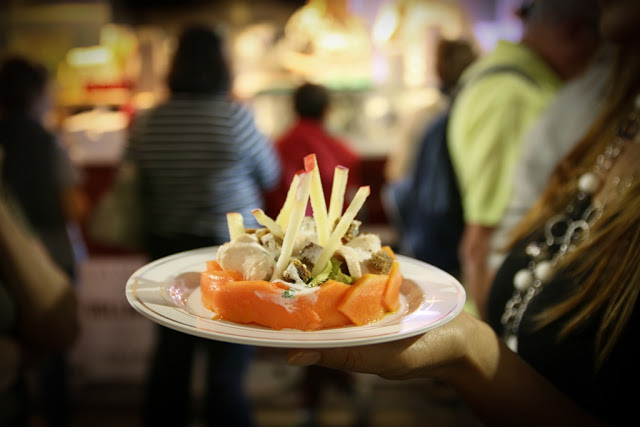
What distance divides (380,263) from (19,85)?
261 cm

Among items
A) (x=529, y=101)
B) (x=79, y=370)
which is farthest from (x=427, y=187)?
(x=79, y=370)

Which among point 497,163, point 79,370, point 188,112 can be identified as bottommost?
point 79,370

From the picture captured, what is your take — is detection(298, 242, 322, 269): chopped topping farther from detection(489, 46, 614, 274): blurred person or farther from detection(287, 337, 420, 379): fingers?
detection(489, 46, 614, 274): blurred person

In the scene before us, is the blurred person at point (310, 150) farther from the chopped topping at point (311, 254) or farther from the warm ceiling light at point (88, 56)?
the warm ceiling light at point (88, 56)

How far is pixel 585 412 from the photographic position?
991 mm

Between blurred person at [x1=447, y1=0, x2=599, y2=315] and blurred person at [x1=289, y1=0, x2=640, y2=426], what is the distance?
82cm

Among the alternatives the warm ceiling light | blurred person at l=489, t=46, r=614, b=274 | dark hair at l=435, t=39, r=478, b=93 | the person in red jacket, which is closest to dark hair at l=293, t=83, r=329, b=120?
the person in red jacket

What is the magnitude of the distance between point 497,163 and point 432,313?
4.73 ft

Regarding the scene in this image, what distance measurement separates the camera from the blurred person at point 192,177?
7.73 ft

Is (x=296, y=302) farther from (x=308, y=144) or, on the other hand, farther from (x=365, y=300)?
(x=308, y=144)

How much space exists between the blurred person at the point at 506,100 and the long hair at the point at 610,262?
82cm

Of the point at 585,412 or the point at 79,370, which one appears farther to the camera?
the point at 79,370

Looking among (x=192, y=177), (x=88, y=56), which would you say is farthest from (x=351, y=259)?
(x=88, y=56)

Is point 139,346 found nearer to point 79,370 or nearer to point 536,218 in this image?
point 79,370
